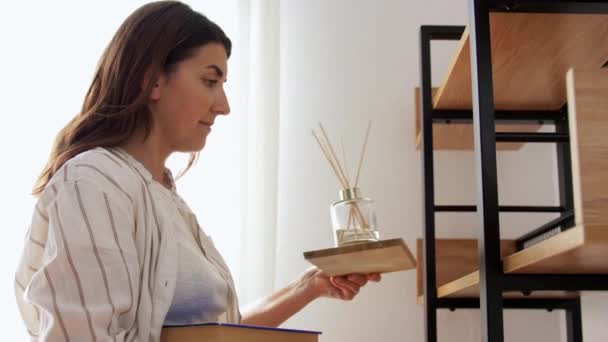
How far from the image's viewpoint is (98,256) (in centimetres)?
82

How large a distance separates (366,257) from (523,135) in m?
0.32

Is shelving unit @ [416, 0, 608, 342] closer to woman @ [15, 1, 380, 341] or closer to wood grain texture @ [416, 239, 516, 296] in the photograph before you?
wood grain texture @ [416, 239, 516, 296]

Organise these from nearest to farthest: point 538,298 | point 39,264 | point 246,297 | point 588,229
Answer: point 588,229 < point 39,264 < point 538,298 < point 246,297

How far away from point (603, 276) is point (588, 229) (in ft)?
0.77

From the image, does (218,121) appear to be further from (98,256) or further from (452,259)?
(98,256)

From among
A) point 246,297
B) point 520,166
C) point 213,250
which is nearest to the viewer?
point 213,250

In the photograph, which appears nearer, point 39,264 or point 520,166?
point 39,264

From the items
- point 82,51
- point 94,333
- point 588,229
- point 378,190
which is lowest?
point 94,333

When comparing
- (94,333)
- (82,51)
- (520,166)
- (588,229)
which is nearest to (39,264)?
(94,333)

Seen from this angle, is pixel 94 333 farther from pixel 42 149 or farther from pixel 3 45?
pixel 3 45

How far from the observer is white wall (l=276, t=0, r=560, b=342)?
1.90m

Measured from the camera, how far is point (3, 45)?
1856 mm

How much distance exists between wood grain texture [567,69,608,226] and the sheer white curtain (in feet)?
3.74

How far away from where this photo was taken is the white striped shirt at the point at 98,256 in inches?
31.1
